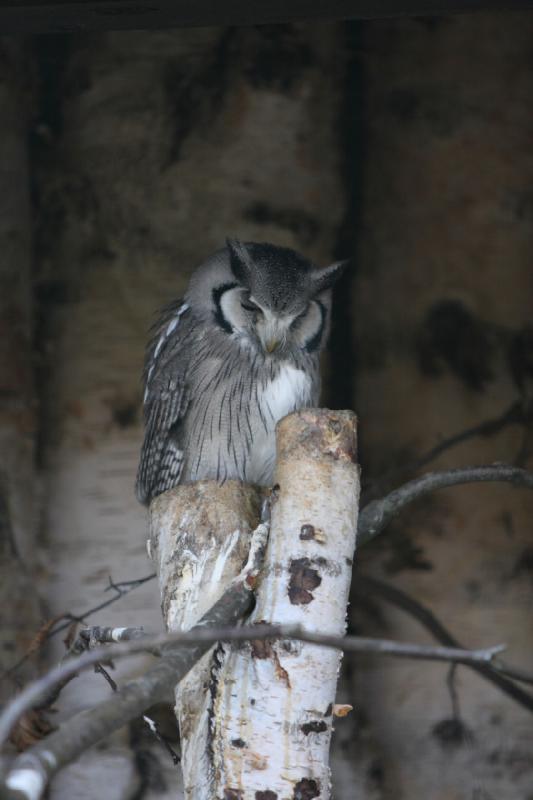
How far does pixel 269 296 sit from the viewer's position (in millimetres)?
2492

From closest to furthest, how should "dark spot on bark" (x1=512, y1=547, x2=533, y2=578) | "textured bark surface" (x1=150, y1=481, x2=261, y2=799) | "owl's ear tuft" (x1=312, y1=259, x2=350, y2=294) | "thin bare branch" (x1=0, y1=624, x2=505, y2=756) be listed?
"thin bare branch" (x1=0, y1=624, x2=505, y2=756)
"textured bark surface" (x1=150, y1=481, x2=261, y2=799)
"owl's ear tuft" (x1=312, y1=259, x2=350, y2=294)
"dark spot on bark" (x1=512, y1=547, x2=533, y2=578)

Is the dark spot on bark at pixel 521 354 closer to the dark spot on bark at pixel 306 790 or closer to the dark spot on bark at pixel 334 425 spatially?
the dark spot on bark at pixel 334 425

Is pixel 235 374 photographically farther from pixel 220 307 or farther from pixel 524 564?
pixel 524 564

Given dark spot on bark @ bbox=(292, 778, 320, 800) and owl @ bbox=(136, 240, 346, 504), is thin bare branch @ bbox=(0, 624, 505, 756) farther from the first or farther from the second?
owl @ bbox=(136, 240, 346, 504)

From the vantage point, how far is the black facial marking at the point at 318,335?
2.66 meters

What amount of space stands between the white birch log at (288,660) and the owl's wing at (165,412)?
0.54 metres

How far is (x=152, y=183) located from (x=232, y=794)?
1.85 m

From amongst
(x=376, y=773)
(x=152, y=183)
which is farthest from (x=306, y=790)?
(x=152, y=183)

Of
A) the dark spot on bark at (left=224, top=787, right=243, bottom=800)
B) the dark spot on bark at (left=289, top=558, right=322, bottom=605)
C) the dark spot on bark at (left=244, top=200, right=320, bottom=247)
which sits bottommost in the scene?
the dark spot on bark at (left=224, top=787, right=243, bottom=800)

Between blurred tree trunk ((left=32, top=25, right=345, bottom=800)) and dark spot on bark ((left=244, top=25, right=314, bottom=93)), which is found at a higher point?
dark spot on bark ((left=244, top=25, right=314, bottom=93))

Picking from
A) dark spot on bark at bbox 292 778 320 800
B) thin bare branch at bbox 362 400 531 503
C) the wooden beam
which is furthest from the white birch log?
thin bare branch at bbox 362 400 531 503

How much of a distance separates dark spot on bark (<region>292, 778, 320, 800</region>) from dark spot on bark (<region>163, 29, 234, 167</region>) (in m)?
1.87

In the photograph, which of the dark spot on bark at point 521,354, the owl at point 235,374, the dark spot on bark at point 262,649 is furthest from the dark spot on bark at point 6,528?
the dark spot on bark at point 262,649

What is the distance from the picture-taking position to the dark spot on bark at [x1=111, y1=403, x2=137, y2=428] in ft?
10.2
